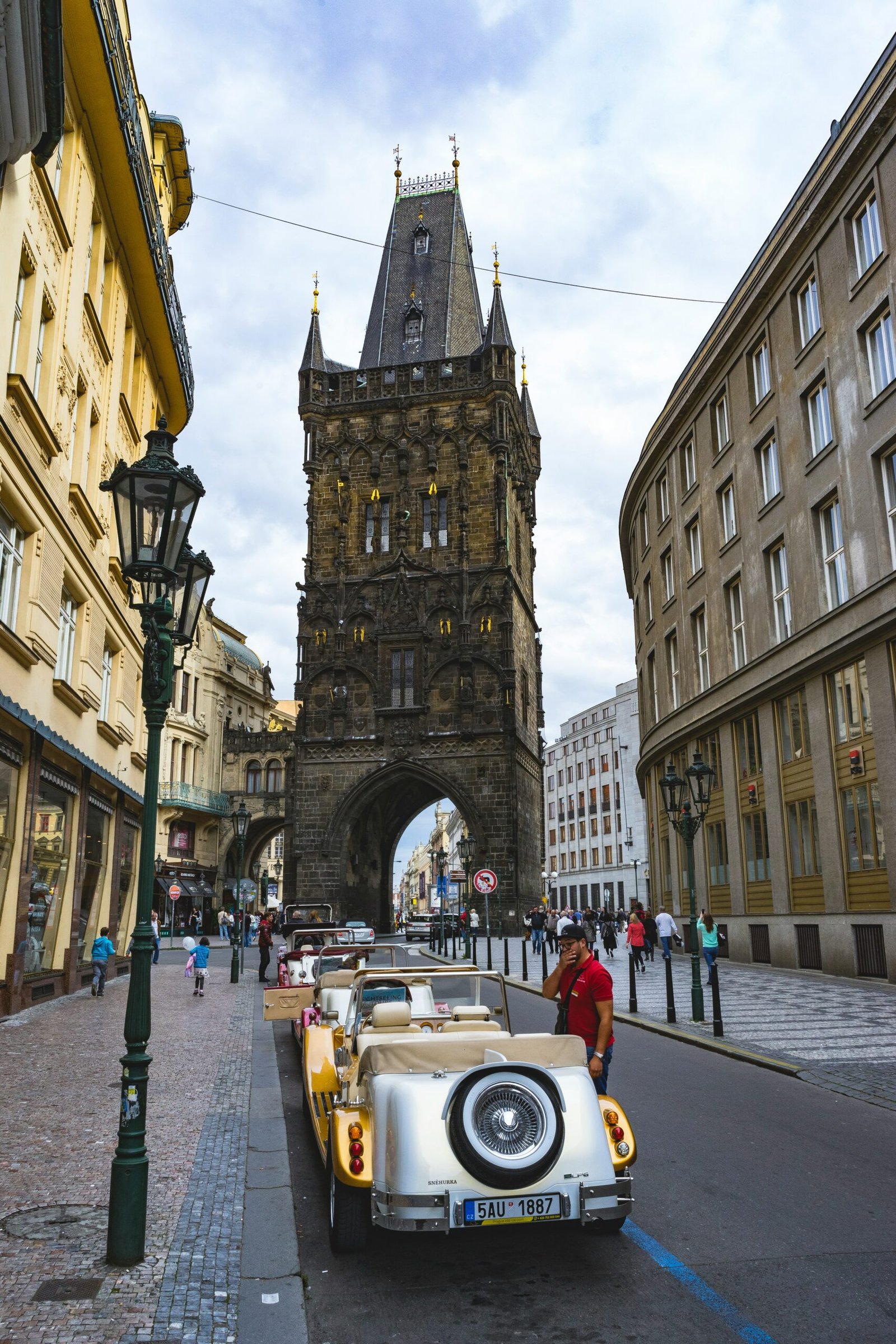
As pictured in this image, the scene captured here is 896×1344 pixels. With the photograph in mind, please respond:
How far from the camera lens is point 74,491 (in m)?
17.6

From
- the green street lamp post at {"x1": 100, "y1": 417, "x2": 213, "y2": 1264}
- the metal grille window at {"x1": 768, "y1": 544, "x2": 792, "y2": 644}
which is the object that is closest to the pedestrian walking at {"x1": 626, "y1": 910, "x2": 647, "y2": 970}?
the metal grille window at {"x1": 768, "y1": 544, "x2": 792, "y2": 644}

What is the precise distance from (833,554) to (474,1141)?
19.0m

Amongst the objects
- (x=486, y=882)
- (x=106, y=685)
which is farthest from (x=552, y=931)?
(x=106, y=685)

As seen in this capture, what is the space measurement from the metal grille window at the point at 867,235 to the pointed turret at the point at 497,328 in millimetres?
32053

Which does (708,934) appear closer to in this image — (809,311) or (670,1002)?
(670,1002)

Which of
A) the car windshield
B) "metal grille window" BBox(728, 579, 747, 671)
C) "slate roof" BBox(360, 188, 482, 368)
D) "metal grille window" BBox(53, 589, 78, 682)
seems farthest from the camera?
"slate roof" BBox(360, 188, 482, 368)

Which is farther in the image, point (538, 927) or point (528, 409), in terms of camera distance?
point (528, 409)

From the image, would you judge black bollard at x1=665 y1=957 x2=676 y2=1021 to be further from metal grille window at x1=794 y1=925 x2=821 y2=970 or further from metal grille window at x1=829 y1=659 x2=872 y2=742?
metal grille window at x1=794 y1=925 x2=821 y2=970

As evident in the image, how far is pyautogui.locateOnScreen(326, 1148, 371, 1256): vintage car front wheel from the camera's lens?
17.4ft

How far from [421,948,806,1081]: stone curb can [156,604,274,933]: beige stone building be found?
123 feet

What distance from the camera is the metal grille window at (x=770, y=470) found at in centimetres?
2442

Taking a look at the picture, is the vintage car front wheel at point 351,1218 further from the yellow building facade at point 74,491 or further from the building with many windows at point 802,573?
the building with many windows at point 802,573

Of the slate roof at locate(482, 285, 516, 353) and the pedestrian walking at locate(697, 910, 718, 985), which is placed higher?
the slate roof at locate(482, 285, 516, 353)

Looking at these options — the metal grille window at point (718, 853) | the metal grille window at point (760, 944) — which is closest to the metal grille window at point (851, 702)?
the metal grille window at point (760, 944)
